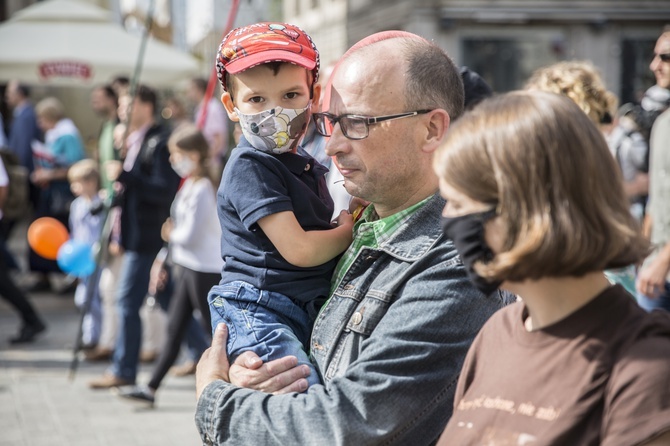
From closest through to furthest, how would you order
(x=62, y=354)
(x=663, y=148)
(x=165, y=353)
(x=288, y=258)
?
(x=288, y=258)
(x=663, y=148)
(x=165, y=353)
(x=62, y=354)

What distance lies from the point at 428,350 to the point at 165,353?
188 inches

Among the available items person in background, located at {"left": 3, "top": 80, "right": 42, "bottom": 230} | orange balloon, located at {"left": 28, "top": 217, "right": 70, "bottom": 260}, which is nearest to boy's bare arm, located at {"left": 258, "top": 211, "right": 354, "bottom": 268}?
orange balloon, located at {"left": 28, "top": 217, "right": 70, "bottom": 260}

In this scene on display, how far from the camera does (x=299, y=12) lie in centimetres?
3259

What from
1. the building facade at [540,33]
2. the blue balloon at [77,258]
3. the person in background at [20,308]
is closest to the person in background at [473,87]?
the blue balloon at [77,258]

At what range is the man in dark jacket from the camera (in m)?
6.96

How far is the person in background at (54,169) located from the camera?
11.0 meters

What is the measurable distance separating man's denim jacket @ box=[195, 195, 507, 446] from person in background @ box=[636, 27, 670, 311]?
9.96ft

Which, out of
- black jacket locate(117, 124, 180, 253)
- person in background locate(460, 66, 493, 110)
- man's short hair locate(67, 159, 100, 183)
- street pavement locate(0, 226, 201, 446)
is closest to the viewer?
person in background locate(460, 66, 493, 110)

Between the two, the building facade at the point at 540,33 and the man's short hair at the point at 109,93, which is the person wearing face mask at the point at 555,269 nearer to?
the man's short hair at the point at 109,93

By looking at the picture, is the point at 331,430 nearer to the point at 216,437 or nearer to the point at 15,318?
the point at 216,437

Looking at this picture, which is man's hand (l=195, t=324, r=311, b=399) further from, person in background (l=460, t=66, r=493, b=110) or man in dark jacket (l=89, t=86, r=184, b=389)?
man in dark jacket (l=89, t=86, r=184, b=389)

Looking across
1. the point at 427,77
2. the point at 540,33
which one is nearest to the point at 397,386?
the point at 427,77

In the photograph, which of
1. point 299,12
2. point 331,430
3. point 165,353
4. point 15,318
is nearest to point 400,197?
point 331,430

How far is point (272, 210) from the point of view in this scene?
7.78ft
